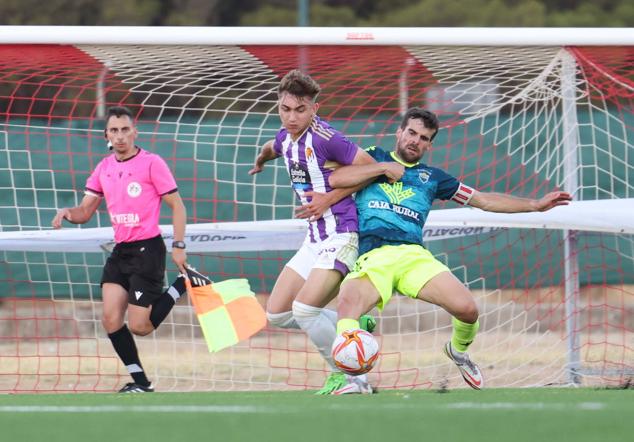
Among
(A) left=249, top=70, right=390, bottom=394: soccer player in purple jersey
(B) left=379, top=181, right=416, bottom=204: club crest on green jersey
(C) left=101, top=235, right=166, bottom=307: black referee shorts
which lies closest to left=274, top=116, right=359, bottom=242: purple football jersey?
(A) left=249, top=70, right=390, bottom=394: soccer player in purple jersey

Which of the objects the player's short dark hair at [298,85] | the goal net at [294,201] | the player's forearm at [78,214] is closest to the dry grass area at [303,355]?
the goal net at [294,201]

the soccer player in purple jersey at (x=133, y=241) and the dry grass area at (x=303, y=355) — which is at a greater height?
the soccer player in purple jersey at (x=133, y=241)

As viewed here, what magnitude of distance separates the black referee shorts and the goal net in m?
0.95

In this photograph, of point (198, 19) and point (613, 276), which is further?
point (198, 19)

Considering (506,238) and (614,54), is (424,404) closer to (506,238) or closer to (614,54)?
(614,54)

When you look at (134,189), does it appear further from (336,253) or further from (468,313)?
(468,313)

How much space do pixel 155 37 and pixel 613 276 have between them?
14.4 feet

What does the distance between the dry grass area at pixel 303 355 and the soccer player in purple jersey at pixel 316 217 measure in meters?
1.42

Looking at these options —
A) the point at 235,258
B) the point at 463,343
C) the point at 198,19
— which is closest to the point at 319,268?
the point at 463,343

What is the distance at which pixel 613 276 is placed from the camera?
10.8m

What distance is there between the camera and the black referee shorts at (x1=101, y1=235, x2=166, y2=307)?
820 cm

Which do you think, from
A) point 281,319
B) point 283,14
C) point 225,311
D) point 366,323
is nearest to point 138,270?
point 225,311

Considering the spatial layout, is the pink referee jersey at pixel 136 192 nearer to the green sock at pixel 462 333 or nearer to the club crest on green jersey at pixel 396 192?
the club crest on green jersey at pixel 396 192

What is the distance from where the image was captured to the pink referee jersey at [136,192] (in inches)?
324
